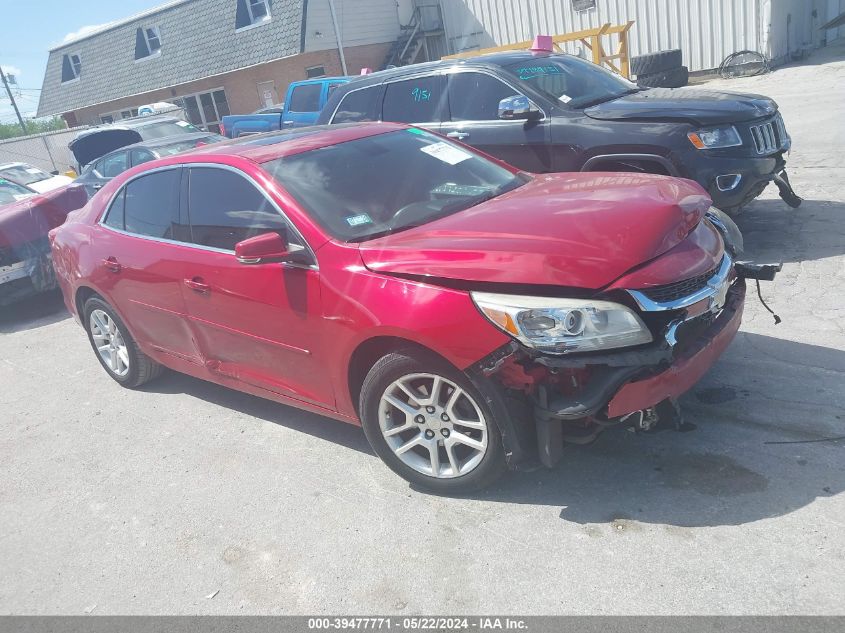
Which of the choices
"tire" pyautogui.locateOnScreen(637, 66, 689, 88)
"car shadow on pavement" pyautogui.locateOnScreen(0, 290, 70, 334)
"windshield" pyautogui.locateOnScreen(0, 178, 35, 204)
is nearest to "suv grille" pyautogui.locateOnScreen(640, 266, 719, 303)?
"car shadow on pavement" pyautogui.locateOnScreen(0, 290, 70, 334)

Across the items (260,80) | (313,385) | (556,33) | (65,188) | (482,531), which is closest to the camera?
(482,531)

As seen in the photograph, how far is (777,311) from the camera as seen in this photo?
493 cm

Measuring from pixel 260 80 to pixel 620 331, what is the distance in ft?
85.1

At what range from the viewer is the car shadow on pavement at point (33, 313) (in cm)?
802

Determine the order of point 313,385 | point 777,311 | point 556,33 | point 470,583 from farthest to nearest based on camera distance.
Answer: point 556,33 < point 777,311 < point 313,385 < point 470,583

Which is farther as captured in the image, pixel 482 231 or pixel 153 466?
pixel 153 466

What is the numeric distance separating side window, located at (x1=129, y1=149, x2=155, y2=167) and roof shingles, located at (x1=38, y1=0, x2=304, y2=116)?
1459 cm

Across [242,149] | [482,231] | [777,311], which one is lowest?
[777,311]

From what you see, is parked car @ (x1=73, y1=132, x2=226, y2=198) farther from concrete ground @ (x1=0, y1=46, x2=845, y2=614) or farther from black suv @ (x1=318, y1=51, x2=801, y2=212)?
concrete ground @ (x1=0, y1=46, x2=845, y2=614)

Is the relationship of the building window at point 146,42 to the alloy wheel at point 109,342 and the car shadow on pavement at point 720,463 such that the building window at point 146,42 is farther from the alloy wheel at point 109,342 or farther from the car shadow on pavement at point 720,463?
the car shadow on pavement at point 720,463

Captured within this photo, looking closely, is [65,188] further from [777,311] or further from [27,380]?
[777,311]

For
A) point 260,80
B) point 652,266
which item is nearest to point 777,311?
point 652,266

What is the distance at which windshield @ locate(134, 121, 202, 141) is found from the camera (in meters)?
14.0

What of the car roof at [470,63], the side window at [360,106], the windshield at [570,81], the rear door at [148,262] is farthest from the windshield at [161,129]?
the rear door at [148,262]
